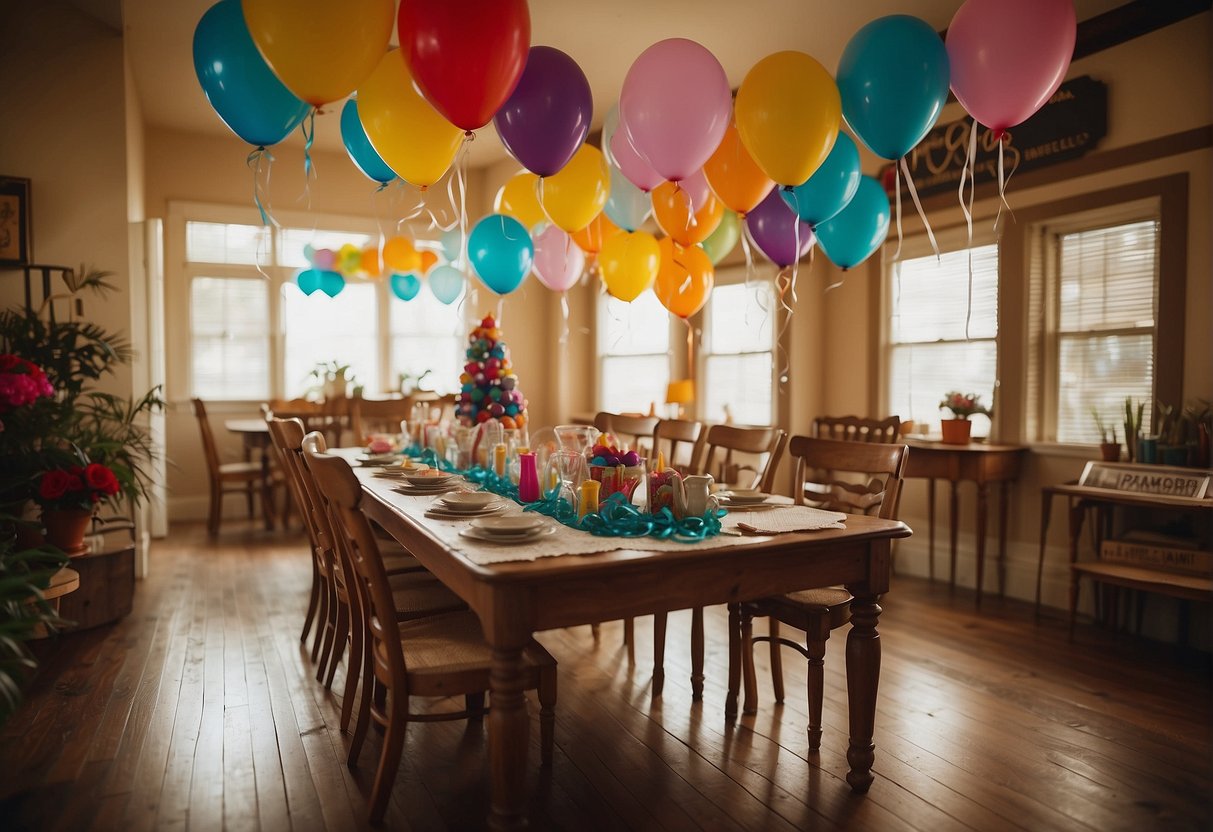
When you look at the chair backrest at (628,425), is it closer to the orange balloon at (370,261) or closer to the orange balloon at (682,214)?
the orange balloon at (682,214)

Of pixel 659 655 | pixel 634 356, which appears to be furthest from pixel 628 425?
pixel 634 356

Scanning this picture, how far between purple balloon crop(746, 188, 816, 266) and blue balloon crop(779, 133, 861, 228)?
1.12 ft

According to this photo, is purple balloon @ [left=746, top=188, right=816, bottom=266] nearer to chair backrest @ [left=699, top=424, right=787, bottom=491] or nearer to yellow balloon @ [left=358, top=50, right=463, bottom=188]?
chair backrest @ [left=699, top=424, right=787, bottom=491]

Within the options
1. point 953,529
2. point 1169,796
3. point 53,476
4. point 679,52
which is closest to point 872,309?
point 953,529

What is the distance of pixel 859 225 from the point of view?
3078 mm

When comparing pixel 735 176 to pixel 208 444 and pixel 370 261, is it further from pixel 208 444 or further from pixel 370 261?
pixel 208 444

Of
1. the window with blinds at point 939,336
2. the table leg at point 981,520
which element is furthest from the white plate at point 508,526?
the window with blinds at point 939,336

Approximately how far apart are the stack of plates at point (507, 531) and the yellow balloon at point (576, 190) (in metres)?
1.65

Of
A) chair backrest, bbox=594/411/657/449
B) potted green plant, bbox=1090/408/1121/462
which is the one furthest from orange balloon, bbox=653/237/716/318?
potted green plant, bbox=1090/408/1121/462

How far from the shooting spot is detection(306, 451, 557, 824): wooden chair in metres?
1.87

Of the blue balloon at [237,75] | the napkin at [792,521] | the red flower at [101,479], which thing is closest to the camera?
the napkin at [792,521]

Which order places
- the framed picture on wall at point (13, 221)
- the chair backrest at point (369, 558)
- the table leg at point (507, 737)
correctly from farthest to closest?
the framed picture on wall at point (13, 221), the chair backrest at point (369, 558), the table leg at point (507, 737)

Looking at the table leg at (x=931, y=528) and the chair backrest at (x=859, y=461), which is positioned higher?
the chair backrest at (x=859, y=461)

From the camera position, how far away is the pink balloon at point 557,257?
4.05 metres
